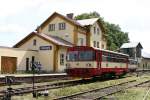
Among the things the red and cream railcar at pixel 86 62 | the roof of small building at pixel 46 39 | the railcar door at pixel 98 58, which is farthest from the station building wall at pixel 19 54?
the railcar door at pixel 98 58

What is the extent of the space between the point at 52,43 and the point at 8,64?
22.8 ft

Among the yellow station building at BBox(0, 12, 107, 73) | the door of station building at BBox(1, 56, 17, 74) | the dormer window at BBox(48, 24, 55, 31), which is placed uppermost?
the dormer window at BBox(48, 24, 55, 31)

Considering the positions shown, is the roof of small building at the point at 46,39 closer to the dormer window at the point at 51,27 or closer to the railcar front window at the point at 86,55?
the dormer window at the point at 51,27

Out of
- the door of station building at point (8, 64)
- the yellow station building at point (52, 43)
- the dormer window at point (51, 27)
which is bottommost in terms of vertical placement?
the door of station building at point (8, 64)

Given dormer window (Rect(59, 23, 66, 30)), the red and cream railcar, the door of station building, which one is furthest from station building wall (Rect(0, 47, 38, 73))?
the red and cream railcar

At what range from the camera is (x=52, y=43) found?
41250 mm

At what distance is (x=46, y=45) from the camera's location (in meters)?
41.8

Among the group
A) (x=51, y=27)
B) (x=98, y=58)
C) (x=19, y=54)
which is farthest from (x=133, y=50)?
(x=98, y=58)

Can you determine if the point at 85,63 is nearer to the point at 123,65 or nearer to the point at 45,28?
the point at 123,65

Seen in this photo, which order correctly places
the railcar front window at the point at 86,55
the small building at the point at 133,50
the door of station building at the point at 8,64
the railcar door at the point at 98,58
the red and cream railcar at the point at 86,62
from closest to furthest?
the red and cream railcar at the point at 86,62 < the railcar front window at the point at 86,55 < the railcar door at the point at 98,58 < the door of station building at the point at 8,64 < the small building at the point at 133,50

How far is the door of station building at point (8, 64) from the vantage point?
116 ft

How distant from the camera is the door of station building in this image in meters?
35.5

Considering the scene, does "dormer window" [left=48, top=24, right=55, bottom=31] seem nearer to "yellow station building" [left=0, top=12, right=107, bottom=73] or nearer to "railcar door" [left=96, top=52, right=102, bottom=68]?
"yellow station building" [left=0, top=12, right=107, bottom=73]

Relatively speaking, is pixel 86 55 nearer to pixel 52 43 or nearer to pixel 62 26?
pixel 52 43
